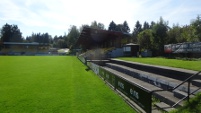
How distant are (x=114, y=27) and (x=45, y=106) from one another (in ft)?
364

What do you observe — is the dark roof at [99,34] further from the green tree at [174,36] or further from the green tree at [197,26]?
the green tree at [197,26]

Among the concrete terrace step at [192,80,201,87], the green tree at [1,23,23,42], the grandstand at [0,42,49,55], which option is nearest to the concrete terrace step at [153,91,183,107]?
the concrete terrace step at [192,80,201,87]

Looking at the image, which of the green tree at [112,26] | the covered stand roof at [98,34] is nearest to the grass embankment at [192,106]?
the covered stand roof at [98,34]

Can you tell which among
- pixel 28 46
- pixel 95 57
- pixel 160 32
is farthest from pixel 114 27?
pixel 95 57

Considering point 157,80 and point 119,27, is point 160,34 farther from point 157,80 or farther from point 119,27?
point 119,27

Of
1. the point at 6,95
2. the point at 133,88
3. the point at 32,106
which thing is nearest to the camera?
the point at 133,88

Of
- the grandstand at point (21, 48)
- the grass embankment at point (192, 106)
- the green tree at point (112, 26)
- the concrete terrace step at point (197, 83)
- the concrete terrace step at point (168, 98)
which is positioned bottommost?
the concrete terrace step at point (168, 98)

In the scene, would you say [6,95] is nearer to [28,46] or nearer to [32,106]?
[32,106]

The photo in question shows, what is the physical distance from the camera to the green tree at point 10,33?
111688 mm

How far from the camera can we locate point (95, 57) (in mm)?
27750

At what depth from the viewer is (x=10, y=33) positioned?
11606 centimetres

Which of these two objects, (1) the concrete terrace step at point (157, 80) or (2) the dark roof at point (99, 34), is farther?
(2) the dark roof at point (99, 34)

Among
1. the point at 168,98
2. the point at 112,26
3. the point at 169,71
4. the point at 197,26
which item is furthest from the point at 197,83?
the point at 112,26

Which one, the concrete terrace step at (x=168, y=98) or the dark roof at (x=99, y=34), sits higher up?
the dark roof at (x=99, y=34)
